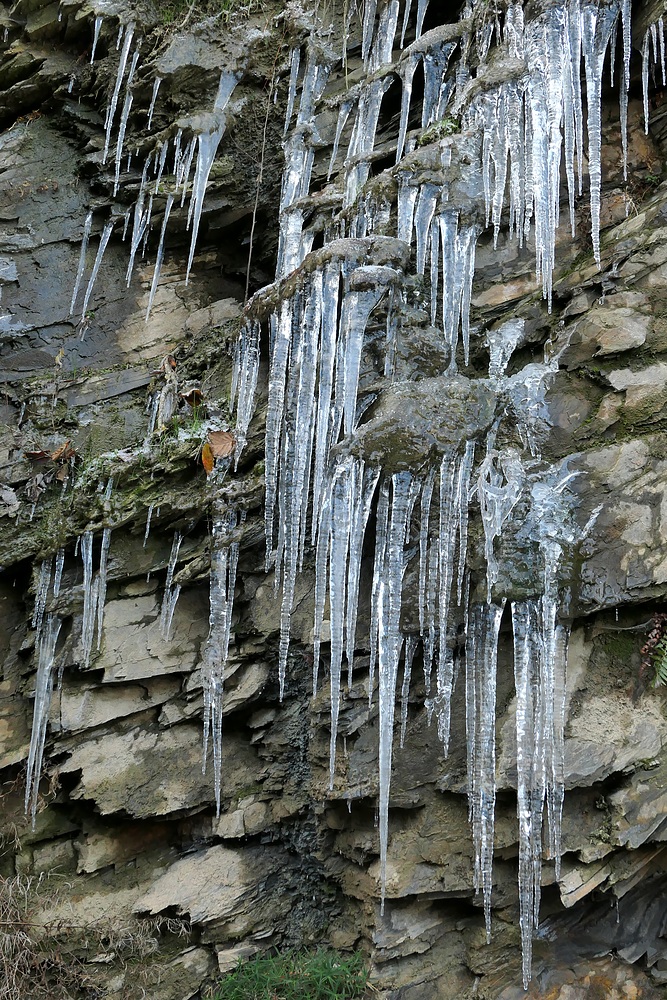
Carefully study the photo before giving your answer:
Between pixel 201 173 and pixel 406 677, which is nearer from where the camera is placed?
pixel 406 677

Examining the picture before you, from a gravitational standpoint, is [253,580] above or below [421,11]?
below

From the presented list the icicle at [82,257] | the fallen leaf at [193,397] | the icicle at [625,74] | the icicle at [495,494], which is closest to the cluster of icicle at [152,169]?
the icicle at [82,257]

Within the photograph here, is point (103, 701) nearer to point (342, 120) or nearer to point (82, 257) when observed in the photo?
point (82, 257)

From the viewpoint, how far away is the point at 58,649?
4.99 meters

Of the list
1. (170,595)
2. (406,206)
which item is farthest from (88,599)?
(406,206)

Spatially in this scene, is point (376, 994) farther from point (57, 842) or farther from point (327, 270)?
point (327, 270)

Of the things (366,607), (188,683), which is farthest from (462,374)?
(188,683)

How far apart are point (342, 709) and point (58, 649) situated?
1.78m

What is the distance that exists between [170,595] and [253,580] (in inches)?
19.6

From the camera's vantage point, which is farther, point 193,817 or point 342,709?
point 193,817

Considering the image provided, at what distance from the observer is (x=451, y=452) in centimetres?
398

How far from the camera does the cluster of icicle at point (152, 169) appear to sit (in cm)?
606

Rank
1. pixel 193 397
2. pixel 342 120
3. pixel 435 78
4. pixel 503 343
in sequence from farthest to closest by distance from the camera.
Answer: pixel 342 120 → pixel 193 397 → pixel 435 78 → pixel 503 343

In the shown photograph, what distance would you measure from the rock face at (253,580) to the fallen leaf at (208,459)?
0.03 m
